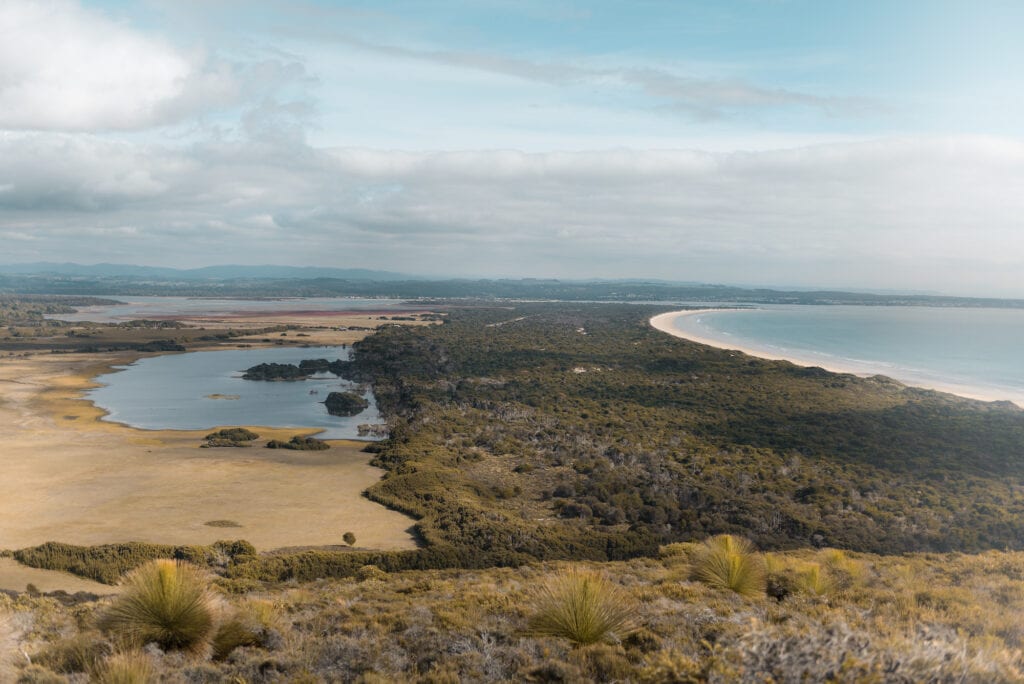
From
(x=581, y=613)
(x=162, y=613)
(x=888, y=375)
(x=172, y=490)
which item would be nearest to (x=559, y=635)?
(x=581, y=613)

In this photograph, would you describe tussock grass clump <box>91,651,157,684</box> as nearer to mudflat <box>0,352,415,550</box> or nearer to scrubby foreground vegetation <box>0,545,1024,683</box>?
scrubby foreground vegetation <box>0,545,1024,683</box>

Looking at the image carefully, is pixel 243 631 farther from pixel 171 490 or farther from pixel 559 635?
pixel 171 490

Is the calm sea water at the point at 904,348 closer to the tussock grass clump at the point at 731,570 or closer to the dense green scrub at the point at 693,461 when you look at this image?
the dense green scrub at the point at 693,461

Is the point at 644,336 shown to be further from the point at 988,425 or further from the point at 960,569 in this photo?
the point at 960,569

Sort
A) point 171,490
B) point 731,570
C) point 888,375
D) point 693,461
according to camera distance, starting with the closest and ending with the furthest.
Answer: point 731,570 < point 171,490 < point 693,461 < point 888,375

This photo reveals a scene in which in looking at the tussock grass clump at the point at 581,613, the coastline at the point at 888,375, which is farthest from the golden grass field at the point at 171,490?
the coastline at the point at 888,375

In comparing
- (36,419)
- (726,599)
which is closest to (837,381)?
(726,599)
